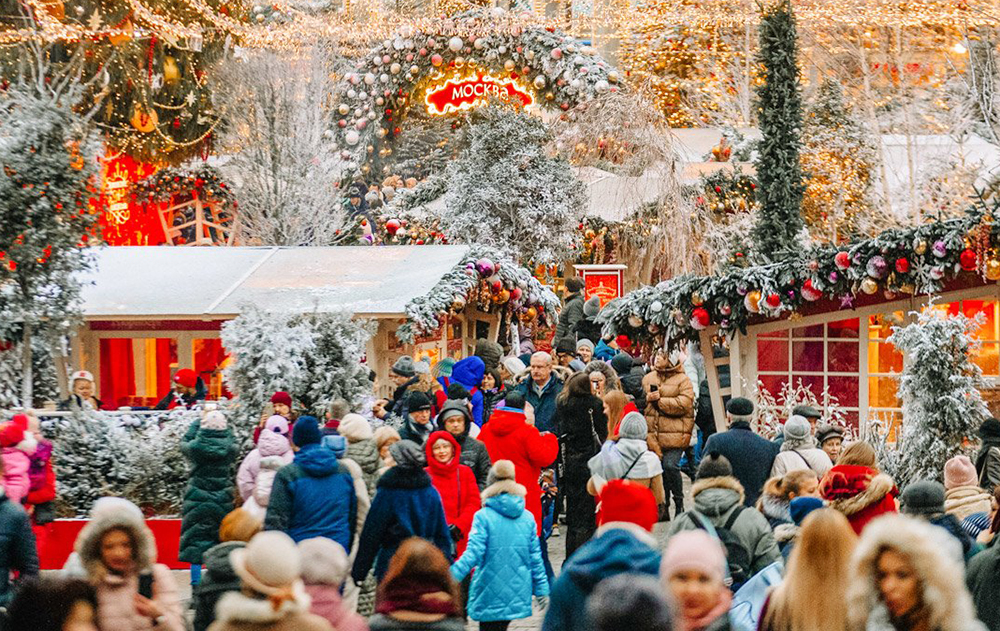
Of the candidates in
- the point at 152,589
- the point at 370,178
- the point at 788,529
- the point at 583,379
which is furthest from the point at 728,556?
the point at 370,178

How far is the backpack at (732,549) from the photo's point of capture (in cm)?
696

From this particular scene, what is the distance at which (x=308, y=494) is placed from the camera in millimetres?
8508

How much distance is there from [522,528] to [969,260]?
6.34 metres

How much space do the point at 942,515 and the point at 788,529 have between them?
79 centimetres

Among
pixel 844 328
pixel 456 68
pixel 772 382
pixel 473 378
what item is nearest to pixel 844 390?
pixel 844 328

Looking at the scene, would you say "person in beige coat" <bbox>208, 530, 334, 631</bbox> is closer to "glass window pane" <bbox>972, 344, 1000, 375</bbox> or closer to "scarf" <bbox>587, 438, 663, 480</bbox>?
"scarf" <bbox>587, 438, 663, 480</bbox>

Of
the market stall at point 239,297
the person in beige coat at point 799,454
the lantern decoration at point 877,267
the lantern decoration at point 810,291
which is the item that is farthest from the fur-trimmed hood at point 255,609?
the market stall at point 239,297

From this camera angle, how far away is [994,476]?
10.0 m

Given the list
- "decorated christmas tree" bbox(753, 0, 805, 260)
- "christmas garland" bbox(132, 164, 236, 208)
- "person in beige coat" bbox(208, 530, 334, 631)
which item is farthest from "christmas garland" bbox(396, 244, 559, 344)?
"christmas garland" bbox(132, 164, 236, 208)

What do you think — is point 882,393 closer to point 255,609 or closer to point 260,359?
point 260,359

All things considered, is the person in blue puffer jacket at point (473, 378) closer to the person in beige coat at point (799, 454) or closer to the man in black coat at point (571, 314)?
the person in beige coat at point (799, 454)

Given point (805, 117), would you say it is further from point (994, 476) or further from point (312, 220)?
point (994, 476)

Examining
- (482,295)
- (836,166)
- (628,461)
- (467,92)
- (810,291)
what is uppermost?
(467,92)

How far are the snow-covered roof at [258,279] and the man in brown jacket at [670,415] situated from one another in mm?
3354
